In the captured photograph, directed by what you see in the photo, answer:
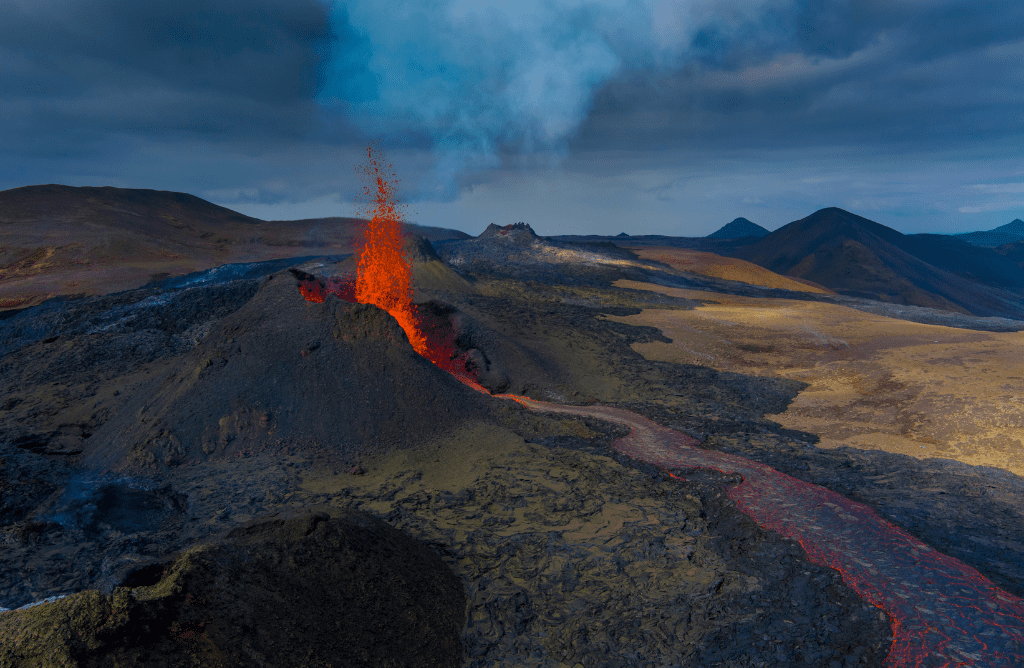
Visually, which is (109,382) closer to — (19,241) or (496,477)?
(496,477)

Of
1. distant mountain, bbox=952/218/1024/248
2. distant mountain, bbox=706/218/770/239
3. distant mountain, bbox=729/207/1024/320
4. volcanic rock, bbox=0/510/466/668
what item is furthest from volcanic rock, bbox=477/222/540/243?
distant mountain, bbox=952/218/1024/248

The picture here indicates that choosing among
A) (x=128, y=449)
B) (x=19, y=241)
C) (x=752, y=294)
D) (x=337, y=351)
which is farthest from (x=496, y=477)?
(x=19, y=241)

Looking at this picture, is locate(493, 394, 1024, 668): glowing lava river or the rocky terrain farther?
locate(493, 394, 1024, 668): glowing lava river

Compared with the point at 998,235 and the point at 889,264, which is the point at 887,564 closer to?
the point at 889,264

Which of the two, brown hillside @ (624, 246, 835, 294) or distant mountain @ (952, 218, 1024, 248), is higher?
distant mountain @ (952, 218, 1024, 248)

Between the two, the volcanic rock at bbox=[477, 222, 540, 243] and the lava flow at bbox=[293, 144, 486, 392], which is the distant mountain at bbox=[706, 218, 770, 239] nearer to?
the volcanic rock at bbox=[477, 222, 540, 243]

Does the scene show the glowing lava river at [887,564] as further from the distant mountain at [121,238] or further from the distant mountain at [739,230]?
the distant mountain at [739,230]
